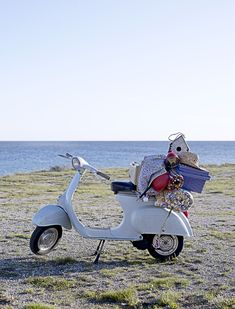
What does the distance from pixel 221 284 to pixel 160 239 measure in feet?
3.95

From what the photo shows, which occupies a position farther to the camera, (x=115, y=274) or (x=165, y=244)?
(x=165, y=244)

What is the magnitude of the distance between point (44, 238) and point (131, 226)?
3.48ft

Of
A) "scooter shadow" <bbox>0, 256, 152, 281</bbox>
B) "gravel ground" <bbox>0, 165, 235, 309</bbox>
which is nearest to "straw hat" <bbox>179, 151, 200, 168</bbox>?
"gravel ground" <bbox>0, 165, 235, 309</bbox>

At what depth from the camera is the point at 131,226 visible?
21.8 feet

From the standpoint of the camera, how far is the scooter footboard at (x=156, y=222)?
6570 millimetres

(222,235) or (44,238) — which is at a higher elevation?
(44,238)

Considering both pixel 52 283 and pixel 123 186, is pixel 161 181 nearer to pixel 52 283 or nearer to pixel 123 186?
pixel 123 186

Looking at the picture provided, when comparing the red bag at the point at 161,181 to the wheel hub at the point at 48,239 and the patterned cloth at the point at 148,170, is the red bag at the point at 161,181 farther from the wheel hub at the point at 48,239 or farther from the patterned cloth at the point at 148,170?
the wheel hub at the point at 48,239

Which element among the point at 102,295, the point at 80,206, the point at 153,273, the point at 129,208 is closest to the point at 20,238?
the point at 129,208

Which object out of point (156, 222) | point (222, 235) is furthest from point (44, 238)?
point (222, 235)

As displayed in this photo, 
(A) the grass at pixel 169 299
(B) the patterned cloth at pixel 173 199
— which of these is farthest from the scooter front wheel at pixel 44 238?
(A) the grass at pixel 169 299

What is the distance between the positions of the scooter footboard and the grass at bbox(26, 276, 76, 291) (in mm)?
1244

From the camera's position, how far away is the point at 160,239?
6664 mm

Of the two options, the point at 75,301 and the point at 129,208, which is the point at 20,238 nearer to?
the point at 129,208
